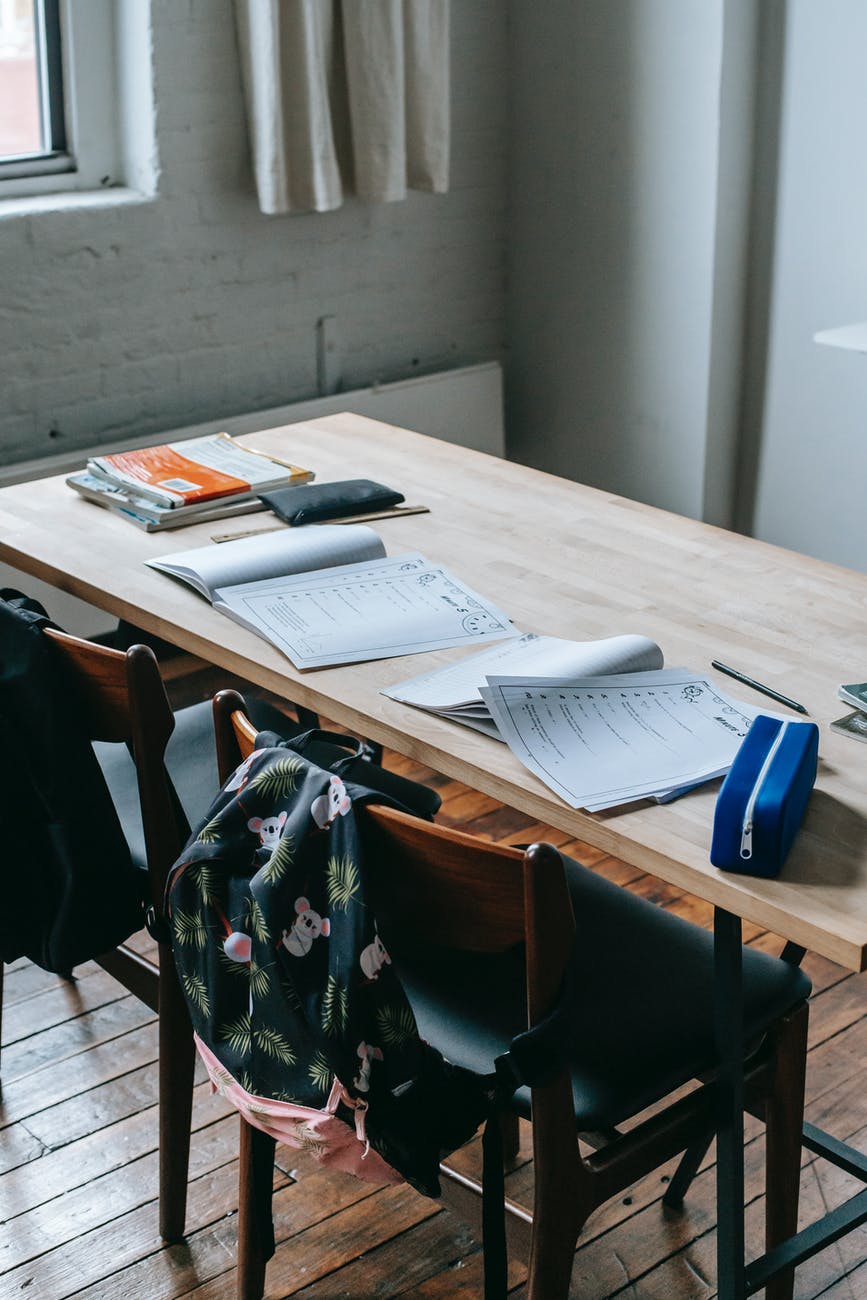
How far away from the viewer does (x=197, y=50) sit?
335cm

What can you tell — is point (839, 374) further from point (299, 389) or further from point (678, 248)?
point (299, 389)

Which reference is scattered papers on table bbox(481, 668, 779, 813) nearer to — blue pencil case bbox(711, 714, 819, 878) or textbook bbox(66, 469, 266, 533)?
blue pencil case bbox(711, 714, 819, 878)

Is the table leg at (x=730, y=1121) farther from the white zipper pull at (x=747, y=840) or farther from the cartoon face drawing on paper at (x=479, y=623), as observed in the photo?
the cartoon face drawing on paper at (x=479, y=623)

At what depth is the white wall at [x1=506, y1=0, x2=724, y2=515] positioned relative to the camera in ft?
11.8

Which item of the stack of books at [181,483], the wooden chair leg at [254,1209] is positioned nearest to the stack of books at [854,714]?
the wooden chair leg at [254,1209]

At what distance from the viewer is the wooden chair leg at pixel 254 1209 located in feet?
5.13

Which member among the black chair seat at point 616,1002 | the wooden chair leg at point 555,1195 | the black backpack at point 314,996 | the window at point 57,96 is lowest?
the wooden chair leg at point 555,1195

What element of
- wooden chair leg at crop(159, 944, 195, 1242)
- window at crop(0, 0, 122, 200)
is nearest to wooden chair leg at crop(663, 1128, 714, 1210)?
wooden chair leg at crop(159, 944, 195, 1242)

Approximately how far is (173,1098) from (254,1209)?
25 centimetres

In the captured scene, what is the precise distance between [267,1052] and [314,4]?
2.71m

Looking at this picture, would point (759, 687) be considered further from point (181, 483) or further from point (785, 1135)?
point (181, 483)

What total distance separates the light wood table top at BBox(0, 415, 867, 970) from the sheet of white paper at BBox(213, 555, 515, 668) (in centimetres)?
3

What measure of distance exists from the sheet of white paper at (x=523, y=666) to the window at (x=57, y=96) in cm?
214

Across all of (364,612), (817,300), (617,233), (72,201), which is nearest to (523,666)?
(364,612)
